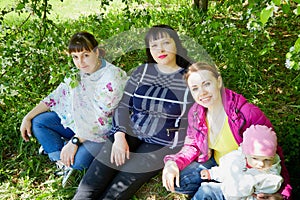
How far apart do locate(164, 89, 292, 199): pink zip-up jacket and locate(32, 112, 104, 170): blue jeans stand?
0.70 m

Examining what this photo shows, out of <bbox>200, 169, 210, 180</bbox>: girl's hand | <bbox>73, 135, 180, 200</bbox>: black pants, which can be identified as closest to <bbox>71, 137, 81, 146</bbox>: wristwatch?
<bbox>73, 135, 180, 200</bbox>: black pants

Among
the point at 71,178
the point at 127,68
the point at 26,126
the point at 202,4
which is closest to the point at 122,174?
the point at 71,178

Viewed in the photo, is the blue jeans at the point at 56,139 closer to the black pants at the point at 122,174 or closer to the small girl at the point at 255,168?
the black pants at the point at 122,174

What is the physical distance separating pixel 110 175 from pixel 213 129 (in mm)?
808

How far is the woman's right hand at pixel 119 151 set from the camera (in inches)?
114

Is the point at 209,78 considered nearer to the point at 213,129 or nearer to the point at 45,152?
the point at 213,129

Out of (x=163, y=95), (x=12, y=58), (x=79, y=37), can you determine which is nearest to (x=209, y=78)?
(x=163, y=95)

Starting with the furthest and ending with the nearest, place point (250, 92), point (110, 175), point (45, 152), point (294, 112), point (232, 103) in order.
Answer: point (250, 92), point (294, 112), point (45, 152), point (110, 175), point (232, 103)

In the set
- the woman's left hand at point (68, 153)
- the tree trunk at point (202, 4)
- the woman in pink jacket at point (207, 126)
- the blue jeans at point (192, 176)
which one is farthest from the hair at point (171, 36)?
the tree trunk at point (202, 4)

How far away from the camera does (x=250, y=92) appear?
3.96 meters

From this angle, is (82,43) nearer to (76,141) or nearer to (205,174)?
(76,141)

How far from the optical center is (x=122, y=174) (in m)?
2.87

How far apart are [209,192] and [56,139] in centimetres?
136

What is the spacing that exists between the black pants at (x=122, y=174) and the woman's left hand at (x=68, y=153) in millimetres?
196
